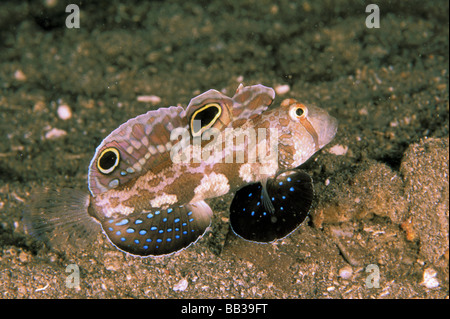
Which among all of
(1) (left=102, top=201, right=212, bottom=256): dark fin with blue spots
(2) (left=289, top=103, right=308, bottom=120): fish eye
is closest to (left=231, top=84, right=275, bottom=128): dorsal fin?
(2) (left=289, top=103, right=308, bottom=120): fish eye

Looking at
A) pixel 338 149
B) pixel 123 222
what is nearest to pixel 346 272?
pixel 338 149

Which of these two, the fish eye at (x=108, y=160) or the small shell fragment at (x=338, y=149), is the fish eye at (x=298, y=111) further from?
the fish eye at (x=108, y=160)

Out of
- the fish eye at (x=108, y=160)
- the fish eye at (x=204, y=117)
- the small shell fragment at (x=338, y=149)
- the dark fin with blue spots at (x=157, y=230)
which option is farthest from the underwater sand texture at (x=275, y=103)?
the fish eye at (x=108, y=160)

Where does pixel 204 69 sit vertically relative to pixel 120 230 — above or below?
above

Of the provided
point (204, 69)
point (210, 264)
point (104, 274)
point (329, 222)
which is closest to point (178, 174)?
point (210, 264)

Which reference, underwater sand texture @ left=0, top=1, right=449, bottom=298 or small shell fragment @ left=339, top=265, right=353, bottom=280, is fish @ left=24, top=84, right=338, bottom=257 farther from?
small shell fragment @ left=339, top=265, right=353, bottom=280

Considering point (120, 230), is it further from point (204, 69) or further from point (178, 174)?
point (204, 69)
